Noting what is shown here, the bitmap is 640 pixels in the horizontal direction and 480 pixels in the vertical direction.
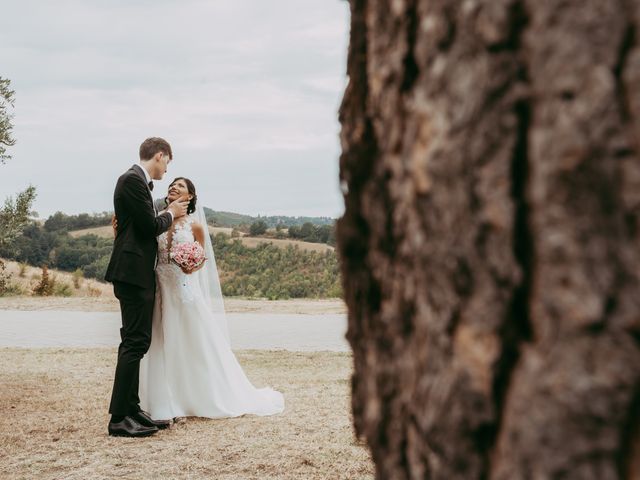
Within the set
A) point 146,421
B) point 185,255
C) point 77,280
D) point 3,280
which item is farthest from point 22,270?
point 146,421

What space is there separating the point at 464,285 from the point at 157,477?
4495 millimetres

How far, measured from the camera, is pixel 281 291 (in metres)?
31.9

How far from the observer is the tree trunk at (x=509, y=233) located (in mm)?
998

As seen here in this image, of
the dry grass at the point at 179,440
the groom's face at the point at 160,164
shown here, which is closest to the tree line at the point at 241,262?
the dry grass at the point at 179,440

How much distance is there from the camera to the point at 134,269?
6152 mm

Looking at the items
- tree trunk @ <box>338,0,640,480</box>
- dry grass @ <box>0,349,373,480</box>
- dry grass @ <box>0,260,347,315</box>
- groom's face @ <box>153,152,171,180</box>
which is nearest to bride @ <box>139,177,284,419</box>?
dry grass @ <box>0,349,373,480</box>

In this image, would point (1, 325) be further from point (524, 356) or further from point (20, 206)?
point (524, 356)

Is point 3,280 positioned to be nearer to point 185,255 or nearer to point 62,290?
point 62,290

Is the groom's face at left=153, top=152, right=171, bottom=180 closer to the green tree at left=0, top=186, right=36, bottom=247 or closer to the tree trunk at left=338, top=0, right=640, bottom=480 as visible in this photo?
the tree trunk at left=338, top=0, right=640, bottom=480

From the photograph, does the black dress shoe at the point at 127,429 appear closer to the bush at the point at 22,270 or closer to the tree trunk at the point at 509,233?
the tree trunk at the point at 509,233

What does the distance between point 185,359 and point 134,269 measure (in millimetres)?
1361

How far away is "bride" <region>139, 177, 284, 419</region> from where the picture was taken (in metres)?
6.93

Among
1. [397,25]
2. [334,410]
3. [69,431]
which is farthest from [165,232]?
[397,25]

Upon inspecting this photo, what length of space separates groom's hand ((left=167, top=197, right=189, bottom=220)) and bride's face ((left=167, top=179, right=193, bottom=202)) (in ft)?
0.19
